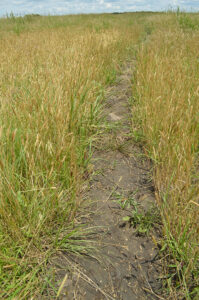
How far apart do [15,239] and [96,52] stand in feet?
12.1

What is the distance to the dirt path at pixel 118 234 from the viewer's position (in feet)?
3.59

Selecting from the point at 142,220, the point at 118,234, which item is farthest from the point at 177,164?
the point at 118,234

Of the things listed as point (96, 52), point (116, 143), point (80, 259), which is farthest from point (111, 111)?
point (80, 259)

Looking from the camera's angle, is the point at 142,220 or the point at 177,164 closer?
the point at 142,220

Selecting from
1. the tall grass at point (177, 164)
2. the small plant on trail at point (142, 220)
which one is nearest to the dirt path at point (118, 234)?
the small plant on trail at point (142, 220)

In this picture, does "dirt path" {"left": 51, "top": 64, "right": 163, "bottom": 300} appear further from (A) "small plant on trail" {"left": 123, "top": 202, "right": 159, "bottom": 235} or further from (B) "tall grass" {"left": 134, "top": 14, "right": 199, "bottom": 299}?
(B) "tall grass" {"left": 134, "top": 14, "right": 199, "bottom": 299}

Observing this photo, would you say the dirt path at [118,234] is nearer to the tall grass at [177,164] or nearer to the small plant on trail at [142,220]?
the small plant on trail at [142,220]

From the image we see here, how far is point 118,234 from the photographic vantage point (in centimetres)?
136

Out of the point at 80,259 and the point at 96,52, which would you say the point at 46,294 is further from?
the point at 96,52

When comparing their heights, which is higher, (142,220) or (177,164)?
(177,164)

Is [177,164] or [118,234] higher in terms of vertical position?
[177,164]

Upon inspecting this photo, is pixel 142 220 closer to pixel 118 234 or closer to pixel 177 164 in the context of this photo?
pixel 118 234

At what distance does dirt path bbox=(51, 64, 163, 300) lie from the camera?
3.59 feet

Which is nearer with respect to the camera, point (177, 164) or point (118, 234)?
point (118, 234)
